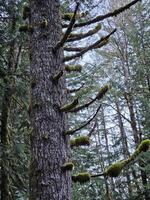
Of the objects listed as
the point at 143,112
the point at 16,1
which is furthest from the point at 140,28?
the point at 16,1

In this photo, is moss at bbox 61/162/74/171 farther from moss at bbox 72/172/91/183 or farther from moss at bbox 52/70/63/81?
moss at bbox 52/70/63/81

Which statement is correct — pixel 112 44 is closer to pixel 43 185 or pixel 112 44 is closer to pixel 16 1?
pixel 16 1

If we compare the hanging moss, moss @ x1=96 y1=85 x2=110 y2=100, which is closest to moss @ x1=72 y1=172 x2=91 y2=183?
the hanging moss

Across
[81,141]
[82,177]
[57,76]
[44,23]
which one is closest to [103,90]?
[57,76]

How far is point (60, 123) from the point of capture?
128 inches

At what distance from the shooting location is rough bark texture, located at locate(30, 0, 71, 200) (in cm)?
294

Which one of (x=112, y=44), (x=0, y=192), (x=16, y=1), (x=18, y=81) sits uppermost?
(x=112, y=44)

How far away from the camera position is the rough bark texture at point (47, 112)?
9.66 feet

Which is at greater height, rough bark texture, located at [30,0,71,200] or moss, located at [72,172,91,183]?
rough bark texture, located at [30,0,71,200]

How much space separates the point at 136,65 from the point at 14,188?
9502 mm

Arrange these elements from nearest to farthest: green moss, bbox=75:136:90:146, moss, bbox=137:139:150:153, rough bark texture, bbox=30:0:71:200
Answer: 1. rough bark texture, bbox=30:0:71:200
2. moss, bbox=137:139:150:153
3. green moss, bbox=75:136:90:146

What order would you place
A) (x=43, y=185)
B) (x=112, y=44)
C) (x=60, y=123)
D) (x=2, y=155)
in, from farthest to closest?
(x=112, y=44)
(x=2, y=155)
(x=60, y=123)
(x=43, y=185)

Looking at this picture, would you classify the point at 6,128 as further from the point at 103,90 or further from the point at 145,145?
the point at 145,145

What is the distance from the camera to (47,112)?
323 cm
